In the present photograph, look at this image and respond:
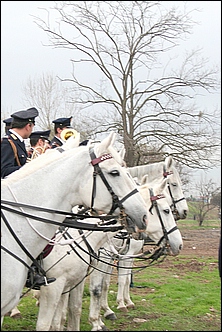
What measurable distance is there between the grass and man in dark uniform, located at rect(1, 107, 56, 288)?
3.33 meters

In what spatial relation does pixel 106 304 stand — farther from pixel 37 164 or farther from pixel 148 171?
pixel 37 164

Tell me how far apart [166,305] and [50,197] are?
21.2 ft

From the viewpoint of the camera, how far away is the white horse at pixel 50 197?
4492 mm

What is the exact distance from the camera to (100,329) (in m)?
8.52

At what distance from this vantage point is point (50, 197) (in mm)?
4883

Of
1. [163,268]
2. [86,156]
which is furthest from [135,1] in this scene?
[86,156]

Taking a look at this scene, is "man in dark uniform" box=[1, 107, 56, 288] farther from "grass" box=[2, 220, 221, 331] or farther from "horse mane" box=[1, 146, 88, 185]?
"grass" box=[2, 220, 221, 331]

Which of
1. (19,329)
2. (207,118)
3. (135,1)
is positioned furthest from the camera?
(207,118)

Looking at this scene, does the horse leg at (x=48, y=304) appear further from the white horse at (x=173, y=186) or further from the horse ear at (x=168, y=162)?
the horse ear at (x=168, y=162)

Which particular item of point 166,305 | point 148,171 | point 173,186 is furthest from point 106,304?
point 173,186

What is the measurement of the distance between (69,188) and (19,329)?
398cm

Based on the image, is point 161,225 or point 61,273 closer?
point 61,273

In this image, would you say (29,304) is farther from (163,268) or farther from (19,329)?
(163,268)

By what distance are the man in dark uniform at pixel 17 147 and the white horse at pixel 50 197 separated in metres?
0.44
